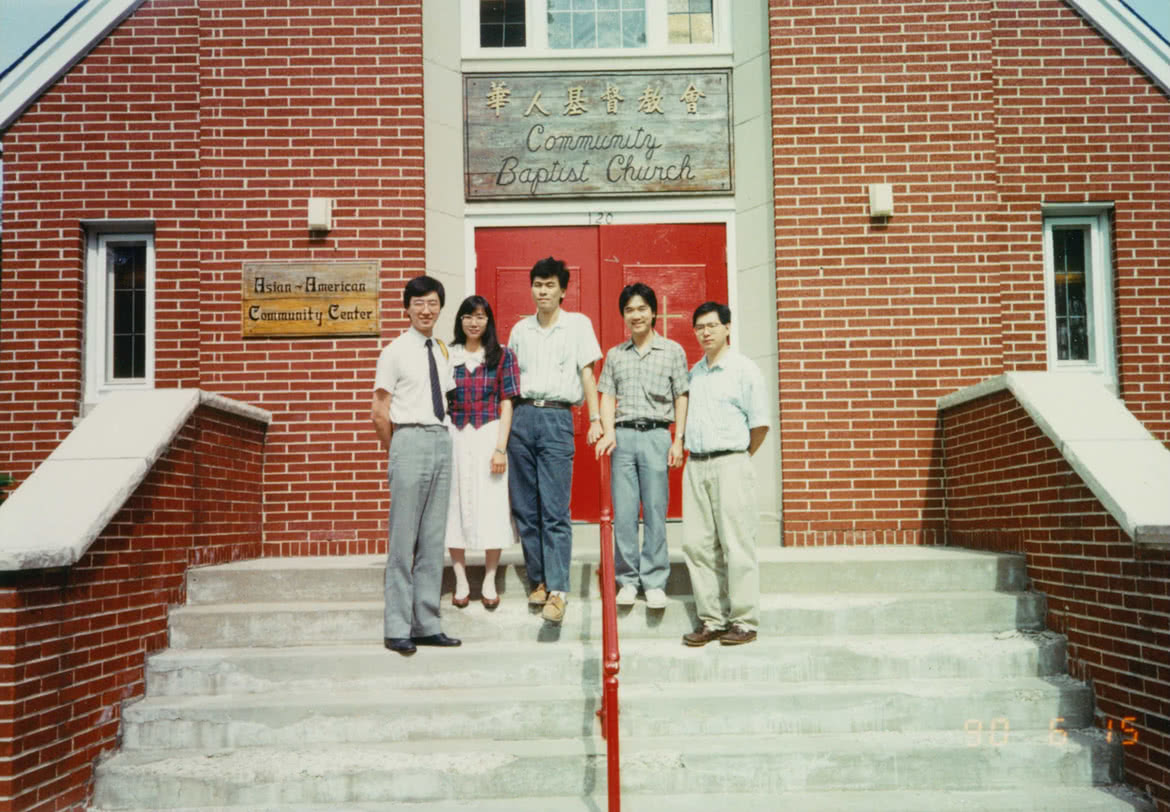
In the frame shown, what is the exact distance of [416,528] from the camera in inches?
206

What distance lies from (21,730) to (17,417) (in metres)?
4.08

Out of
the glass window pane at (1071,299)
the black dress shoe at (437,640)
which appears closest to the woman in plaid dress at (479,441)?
the black dress shoe at (437,640)

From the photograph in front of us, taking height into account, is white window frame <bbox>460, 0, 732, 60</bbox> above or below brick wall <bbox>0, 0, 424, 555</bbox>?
above

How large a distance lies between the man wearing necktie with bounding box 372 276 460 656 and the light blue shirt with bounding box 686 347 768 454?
1.39m

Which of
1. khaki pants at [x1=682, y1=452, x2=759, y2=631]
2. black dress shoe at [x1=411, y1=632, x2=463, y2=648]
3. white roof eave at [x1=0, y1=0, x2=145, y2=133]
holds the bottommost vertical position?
black dress shoe at [x1=411, y1=632, x2=463, y2=648]

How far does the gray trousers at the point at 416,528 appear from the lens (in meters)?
5.16

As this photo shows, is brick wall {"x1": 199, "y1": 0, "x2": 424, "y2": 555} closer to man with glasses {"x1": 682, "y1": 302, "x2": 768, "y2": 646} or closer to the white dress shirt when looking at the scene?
the white dress shirt

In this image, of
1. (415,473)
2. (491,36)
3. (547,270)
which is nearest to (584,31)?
(491,36)

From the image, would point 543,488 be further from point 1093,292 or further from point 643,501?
point 1093,292

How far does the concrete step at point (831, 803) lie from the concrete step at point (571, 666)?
716mm

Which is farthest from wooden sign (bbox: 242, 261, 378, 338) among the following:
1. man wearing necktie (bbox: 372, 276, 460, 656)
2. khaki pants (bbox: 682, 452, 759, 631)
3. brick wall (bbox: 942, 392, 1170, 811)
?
brick wall (bbox: 942, 392, 1170, 811)

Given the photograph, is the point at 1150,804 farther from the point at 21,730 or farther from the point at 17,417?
the point at 17,417

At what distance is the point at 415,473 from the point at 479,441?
0.43 meters

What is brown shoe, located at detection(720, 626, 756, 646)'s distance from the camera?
5211 mm
